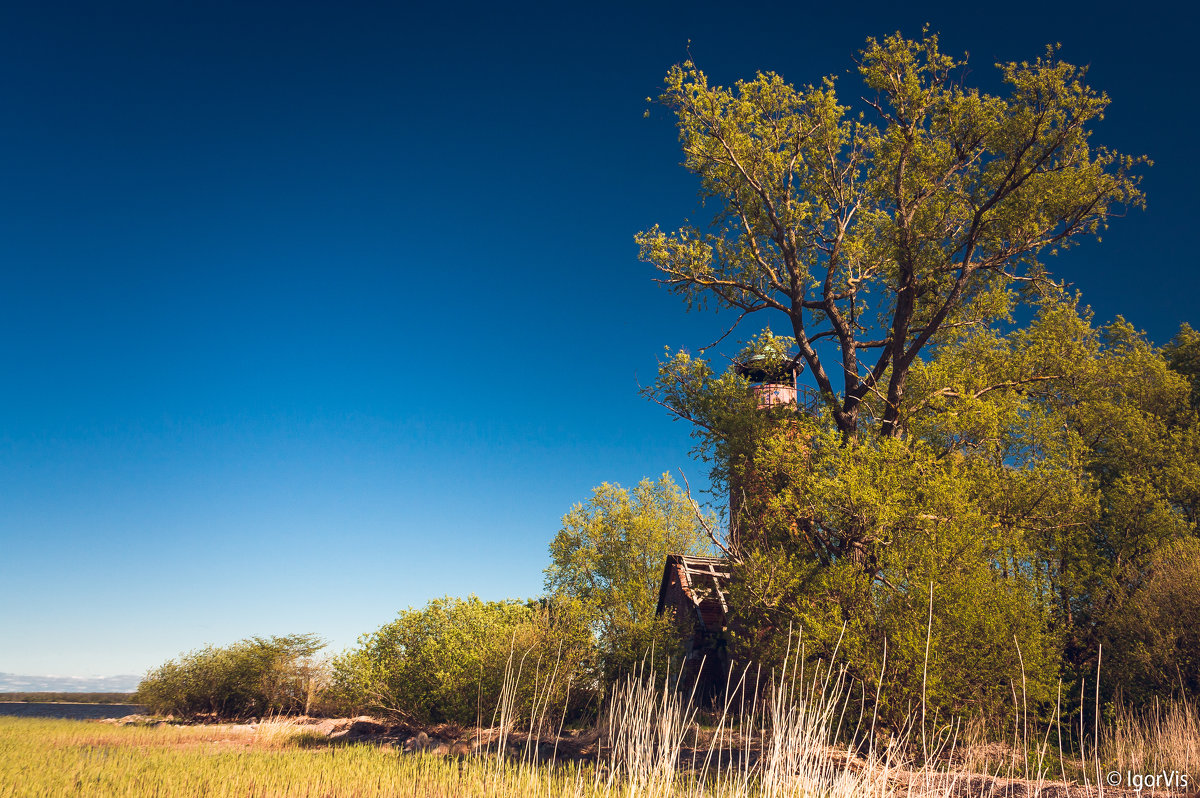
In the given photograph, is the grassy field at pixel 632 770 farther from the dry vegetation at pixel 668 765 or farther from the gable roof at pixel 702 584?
the gable roof at pixel 702 584

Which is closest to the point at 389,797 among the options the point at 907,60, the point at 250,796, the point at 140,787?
the point at 250,796

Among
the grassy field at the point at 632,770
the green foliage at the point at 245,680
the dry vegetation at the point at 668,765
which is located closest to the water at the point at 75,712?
the green foliage at the point at 245,680

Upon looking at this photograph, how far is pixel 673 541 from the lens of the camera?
137 feet

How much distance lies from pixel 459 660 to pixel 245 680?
18.2m

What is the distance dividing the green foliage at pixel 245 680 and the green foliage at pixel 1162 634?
33.4 metres

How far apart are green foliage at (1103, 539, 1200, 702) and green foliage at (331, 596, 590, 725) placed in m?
15.8

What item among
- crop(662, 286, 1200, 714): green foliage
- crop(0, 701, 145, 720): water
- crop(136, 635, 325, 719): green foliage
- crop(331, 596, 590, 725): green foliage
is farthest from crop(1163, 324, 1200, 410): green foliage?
crop(0, 701, 145, 720): water

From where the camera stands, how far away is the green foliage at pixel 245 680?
105 ft

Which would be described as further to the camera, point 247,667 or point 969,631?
point 247,667

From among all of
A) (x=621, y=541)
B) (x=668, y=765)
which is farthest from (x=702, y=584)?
(x=668, y=765)

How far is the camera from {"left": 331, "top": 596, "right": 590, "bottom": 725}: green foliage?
20.8 meters

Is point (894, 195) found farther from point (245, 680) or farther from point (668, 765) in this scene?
point (245, 680)

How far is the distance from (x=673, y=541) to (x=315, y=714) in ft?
74.7

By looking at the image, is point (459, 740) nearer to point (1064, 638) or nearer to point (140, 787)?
point (140, 787)
